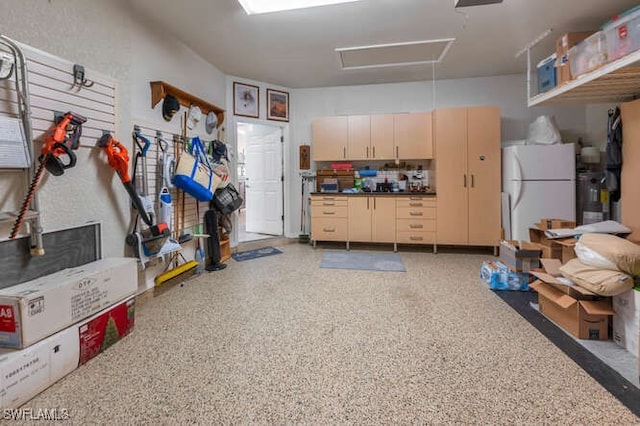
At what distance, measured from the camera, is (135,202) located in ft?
8.19

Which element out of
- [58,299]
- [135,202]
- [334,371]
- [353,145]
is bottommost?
[334,371]

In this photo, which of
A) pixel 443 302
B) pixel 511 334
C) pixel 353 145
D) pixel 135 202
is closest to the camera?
pixel 511 334

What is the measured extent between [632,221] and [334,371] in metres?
3.04

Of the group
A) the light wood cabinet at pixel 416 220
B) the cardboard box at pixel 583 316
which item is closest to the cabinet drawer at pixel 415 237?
the light wood cabinet at pixel 416 220

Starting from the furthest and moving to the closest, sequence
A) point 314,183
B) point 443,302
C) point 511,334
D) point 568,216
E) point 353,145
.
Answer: point 314,183, point 353,145, point 568,216, point 443,302, point 511,334

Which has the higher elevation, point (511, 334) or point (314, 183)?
point (314, 183)

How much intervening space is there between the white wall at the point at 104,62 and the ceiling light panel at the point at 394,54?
7.09 ft

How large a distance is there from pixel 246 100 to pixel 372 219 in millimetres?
2836

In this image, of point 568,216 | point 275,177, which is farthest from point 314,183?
point 568,216

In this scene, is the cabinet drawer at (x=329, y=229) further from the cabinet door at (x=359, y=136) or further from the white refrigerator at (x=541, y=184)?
the white refrigerator at (x=541, y=184)

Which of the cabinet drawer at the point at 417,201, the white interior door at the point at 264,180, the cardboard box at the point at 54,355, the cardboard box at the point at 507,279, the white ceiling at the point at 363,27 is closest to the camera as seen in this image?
the cardboard box at the point at 54,355

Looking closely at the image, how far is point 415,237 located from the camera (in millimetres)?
4621

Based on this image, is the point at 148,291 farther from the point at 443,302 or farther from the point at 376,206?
the point at 376,206

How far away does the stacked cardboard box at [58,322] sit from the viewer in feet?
4.72
